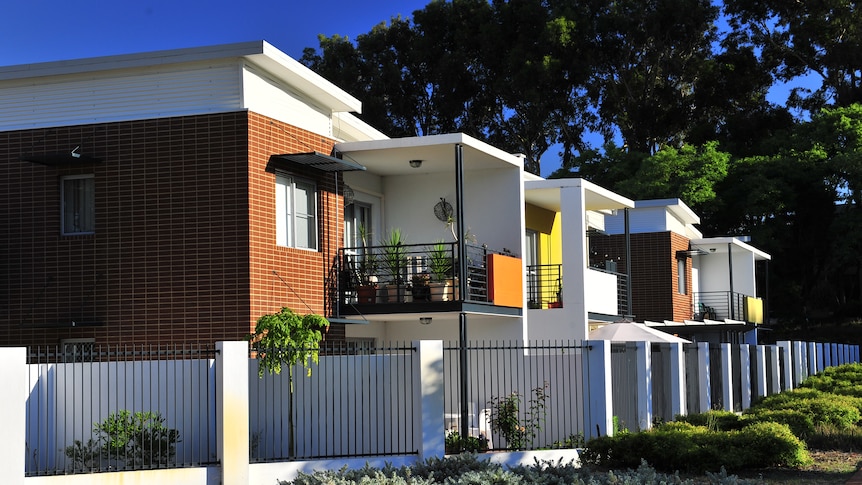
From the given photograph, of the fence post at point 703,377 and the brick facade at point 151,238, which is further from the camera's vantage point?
the fence post at point 703,377

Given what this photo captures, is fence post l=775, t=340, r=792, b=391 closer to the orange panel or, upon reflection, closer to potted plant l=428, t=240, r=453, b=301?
the orange panel

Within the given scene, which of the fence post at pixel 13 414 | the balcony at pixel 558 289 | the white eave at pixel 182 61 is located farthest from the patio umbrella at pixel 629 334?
the fence post at pixel 13 414

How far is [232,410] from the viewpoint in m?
16.4

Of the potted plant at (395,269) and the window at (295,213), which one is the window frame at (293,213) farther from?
the potted plant at (395,269)

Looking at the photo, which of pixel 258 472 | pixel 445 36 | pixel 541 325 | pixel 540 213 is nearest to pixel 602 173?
pixel 445 36

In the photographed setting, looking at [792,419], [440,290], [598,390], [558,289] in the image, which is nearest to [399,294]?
[440,290]

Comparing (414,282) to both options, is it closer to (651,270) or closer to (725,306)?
(651,270)

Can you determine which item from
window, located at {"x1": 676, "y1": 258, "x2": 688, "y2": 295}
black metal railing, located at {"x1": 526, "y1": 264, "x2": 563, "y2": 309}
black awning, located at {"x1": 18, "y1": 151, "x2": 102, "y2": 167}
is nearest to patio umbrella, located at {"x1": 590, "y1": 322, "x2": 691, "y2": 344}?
black metal railing, located at {"x1": 526, "y1": 264, "x2": 563, "y2": 309}

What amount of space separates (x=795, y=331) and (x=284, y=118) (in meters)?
41.2

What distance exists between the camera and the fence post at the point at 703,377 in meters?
23.3

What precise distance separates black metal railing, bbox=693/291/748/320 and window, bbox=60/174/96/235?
1157 inches

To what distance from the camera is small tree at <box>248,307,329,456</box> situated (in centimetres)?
1758

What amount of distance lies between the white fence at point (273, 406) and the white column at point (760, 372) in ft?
27.8

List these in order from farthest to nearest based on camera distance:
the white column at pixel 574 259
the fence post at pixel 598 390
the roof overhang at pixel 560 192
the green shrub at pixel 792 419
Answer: the roof overhang at pixel 560 192 → the white column at pixel 574 259 → the fence post at pixel 598 390 → the green shrub at pixel 792 419
